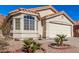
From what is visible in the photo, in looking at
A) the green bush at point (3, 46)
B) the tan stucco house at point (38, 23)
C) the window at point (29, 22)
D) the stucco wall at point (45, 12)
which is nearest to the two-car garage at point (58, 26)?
the tan stucco house at point (38, 23)

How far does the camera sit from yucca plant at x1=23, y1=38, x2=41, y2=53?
6.33 m

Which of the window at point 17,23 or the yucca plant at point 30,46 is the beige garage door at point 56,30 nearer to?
the yucca plant at point 30,46

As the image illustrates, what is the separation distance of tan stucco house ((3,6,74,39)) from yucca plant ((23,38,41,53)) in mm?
154

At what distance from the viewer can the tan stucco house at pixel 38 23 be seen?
641cm

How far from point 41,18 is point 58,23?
0.50m

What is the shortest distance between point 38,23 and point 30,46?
669mm

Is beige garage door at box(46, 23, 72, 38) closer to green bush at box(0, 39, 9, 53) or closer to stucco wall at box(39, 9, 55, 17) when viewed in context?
stucco wall at box(39, 9, 55, 17)

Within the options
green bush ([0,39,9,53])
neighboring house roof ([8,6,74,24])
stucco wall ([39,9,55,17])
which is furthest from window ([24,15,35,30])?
green bush ([0,39,9,53])

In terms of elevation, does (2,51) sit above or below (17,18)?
below

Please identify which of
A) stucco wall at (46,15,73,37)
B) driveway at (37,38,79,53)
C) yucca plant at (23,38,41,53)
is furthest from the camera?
stucco wall at (46,15,73,37)

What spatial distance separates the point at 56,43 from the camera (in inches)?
255
